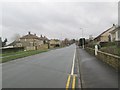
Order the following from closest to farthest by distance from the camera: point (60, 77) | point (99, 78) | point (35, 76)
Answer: point (99, 78), point (60, 77), point (35, 76)

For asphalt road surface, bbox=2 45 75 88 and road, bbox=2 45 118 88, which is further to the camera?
asphalt road surface, bbox=2 45 75 88

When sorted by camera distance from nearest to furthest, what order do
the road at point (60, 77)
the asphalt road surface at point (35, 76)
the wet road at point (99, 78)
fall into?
the wet road at point (99, 78) < the road at point (60, 77) < the asphalt road surface at point (35, 76)

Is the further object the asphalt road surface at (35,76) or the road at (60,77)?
the asphalt road surface at (35,76)

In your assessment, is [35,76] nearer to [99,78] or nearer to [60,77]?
[60,77]

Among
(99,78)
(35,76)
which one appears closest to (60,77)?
(35,76)

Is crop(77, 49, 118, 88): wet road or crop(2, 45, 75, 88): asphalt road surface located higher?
crop(77, 49, 118, 88): wet road

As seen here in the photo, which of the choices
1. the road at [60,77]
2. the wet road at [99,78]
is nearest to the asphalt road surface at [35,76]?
the road at [60,77]

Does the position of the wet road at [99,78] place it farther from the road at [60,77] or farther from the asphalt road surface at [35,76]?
the asphalt road surface at [35,76]

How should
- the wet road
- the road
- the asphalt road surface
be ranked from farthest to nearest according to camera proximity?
the asphalt road surface
the road
the wet road

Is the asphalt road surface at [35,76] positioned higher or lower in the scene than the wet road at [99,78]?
lower

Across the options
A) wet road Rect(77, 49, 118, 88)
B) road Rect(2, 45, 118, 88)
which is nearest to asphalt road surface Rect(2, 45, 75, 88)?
road Rect(2, 45, 118, 88)

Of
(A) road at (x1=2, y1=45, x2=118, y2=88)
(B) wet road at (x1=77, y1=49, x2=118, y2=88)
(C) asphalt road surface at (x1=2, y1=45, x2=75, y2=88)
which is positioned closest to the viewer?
(B) wet road at (x1=77, y1=49, x2=118, y2=88)

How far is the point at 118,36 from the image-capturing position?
3791 cm

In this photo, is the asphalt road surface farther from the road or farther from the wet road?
the wet road
